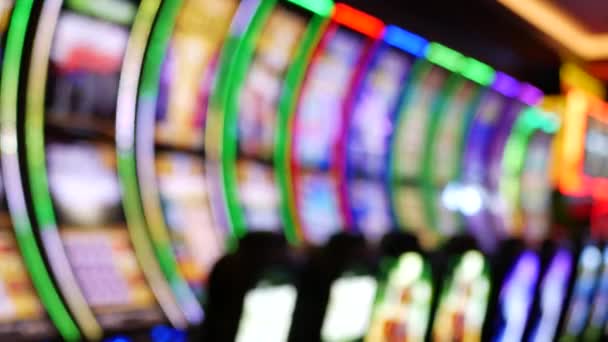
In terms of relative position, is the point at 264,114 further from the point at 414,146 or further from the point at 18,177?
the point at 414,146

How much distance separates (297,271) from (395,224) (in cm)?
185

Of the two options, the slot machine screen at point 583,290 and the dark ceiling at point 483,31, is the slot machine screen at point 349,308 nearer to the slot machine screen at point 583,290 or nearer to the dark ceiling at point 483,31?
the dark ceiling at point 483,31

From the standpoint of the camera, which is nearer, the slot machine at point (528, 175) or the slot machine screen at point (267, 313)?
the slot machine screen at point (267, 313)

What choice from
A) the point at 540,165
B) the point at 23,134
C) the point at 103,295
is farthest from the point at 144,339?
the point at 540,165

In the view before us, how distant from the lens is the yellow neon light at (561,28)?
487 centimetres

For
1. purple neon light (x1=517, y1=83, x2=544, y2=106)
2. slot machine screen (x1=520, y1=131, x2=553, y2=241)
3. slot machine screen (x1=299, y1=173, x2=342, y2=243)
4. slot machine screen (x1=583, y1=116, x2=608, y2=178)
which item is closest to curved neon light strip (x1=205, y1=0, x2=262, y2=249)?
slot machine screen (x1=299, y1=173, x2=342, y2=243)

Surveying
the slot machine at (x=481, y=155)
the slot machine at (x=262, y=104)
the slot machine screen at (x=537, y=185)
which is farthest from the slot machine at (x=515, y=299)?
the slot machine screen at (x=537, y=185)

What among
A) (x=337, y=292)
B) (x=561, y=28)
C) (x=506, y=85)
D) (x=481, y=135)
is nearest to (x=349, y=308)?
(x=337, y=292)

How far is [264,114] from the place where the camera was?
3084 mm

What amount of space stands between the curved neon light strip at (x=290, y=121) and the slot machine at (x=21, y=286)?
121 centimetres

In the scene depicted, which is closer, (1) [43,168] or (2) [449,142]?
A: (1) [43,168]

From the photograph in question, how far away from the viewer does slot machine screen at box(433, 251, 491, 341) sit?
284 cm

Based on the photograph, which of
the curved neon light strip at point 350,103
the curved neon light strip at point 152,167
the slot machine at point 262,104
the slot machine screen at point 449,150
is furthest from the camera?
the slot machine screen at point 449,150

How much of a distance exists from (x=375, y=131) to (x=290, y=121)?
0.70 m
